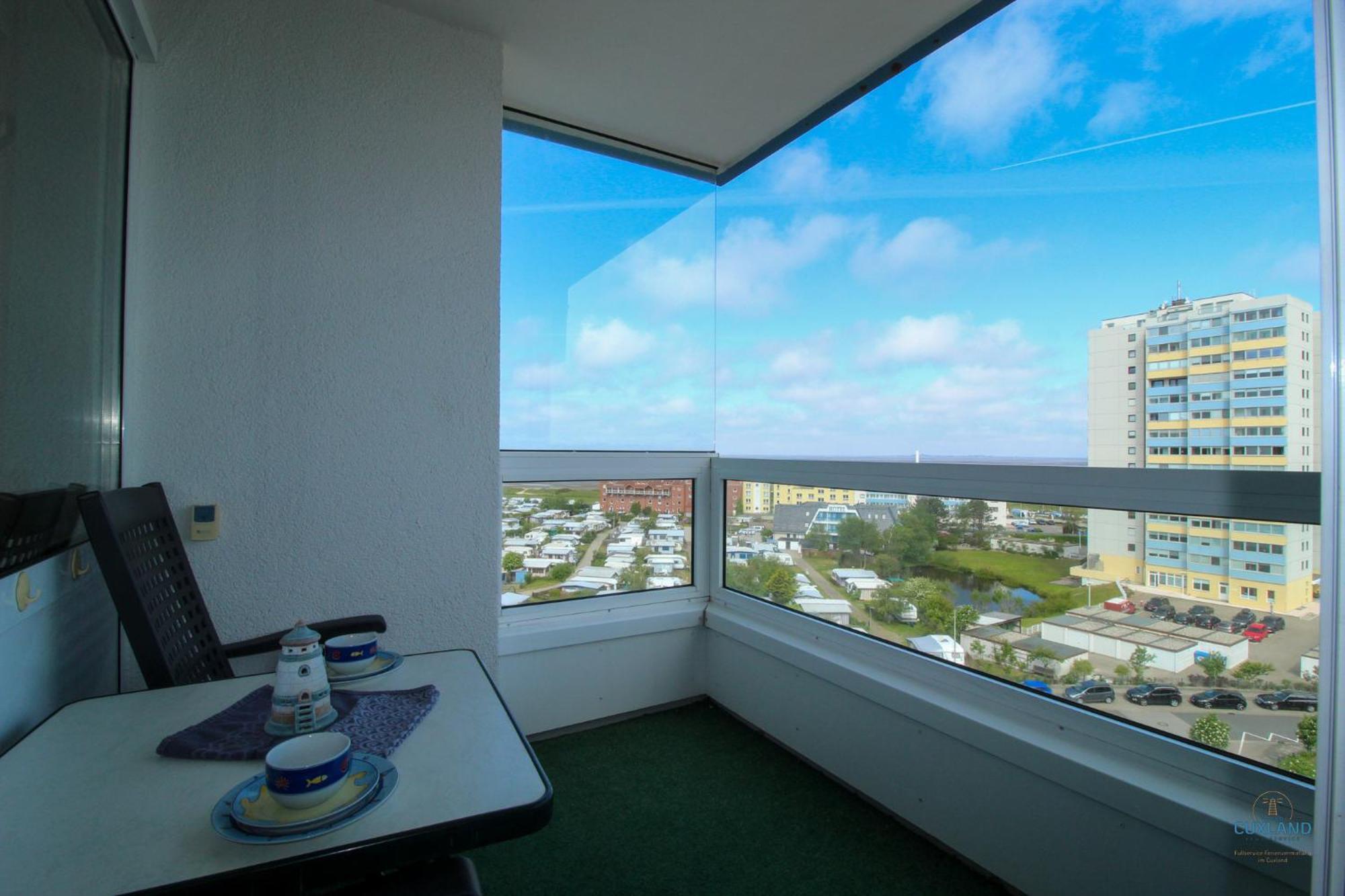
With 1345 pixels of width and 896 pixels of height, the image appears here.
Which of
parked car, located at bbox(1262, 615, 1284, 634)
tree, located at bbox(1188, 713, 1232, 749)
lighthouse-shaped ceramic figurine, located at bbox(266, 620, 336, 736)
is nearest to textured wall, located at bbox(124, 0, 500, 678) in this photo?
lighthouse-shaped ceramic figurine, located at bbox(266, 620, 336, 736)

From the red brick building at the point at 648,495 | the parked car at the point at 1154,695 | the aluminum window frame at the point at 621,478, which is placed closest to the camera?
the parked car at the point at 1154,695

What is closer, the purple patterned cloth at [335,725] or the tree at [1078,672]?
the purple patterned cloth at [335,725]

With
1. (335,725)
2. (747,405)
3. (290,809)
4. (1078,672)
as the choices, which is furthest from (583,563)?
(290,809)

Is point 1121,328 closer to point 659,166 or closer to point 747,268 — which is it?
point 747,268

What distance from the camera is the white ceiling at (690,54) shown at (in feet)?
7.24

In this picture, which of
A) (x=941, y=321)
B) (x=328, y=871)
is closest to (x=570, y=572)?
(x=941, y=321)

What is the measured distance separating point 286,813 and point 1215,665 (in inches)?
77.7

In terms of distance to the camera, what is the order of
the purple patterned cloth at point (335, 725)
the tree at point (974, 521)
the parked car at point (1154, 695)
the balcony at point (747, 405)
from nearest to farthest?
1. the purple patterned cloth at point (335, 725)
2. the balcony at point (747, 405)
3. the parked car at point (1154, 695)
4. the tree at point (974, 521)

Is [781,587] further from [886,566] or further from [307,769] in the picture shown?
[307,769]

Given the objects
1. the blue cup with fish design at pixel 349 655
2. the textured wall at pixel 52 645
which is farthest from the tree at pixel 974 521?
the textured wall at pixel 52 645

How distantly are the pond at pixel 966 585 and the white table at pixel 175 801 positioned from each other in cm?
156

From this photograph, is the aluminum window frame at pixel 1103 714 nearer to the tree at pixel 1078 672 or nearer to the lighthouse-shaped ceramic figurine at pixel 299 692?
the tree at pixel 1078 672

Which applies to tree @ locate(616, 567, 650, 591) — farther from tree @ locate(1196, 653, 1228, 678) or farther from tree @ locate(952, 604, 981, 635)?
tree @ locate(1196, 653, 1228, 678)

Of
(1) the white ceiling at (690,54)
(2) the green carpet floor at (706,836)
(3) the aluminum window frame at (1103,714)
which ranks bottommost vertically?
(2) the green carpet floor at (706,836)
